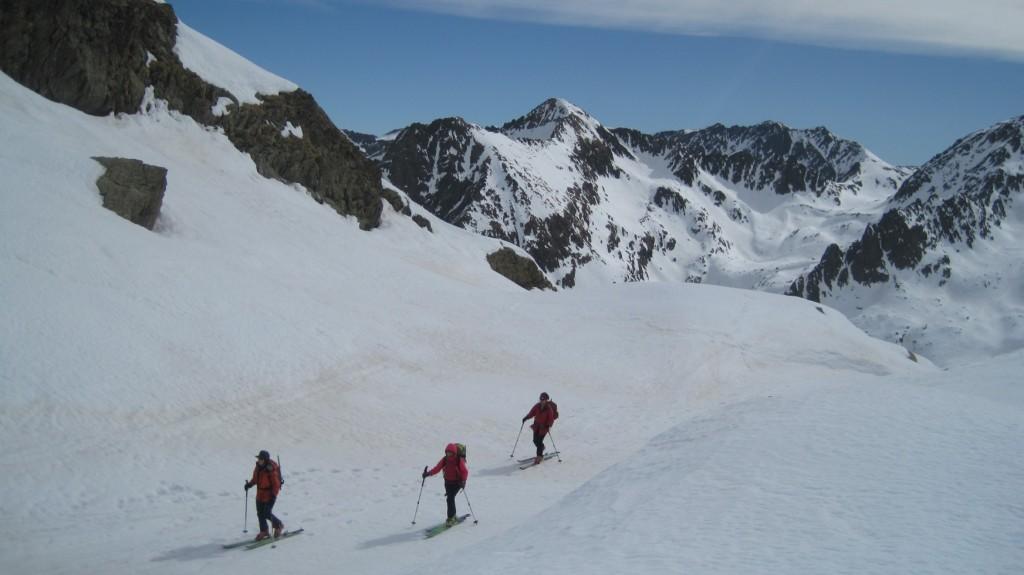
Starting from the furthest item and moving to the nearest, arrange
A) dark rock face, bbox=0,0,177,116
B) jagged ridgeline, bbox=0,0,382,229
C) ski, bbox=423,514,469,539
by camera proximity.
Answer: jagged ridgeline, bbox=0,0,382,229 → dark rock face, bbox=0,0,177,116 → ski, bbox=423,514,469,539

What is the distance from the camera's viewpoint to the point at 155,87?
48.8m

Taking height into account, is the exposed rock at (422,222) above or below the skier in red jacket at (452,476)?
above

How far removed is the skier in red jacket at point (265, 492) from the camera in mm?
13281

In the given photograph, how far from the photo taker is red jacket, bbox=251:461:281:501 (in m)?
13.3

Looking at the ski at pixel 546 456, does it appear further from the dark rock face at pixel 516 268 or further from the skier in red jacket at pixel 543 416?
the dark rock face at pixel 516 268

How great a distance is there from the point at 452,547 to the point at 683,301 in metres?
30.3

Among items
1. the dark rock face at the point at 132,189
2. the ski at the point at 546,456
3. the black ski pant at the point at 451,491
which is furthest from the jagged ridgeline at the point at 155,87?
the black ski pant at the point at 451,491

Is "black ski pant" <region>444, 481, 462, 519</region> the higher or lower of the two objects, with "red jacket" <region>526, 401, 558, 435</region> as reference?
lower

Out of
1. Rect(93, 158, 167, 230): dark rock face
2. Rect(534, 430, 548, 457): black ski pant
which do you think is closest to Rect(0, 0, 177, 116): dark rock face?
Rect(93, 158, 167, 230): dark rock face

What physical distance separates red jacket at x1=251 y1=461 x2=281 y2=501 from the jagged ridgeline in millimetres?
38757

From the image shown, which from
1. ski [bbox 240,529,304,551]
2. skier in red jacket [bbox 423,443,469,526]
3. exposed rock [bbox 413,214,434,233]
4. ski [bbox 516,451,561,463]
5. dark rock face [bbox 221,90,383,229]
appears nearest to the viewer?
ski [bbox 240,529,304,551]

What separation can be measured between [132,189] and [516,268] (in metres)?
49.6

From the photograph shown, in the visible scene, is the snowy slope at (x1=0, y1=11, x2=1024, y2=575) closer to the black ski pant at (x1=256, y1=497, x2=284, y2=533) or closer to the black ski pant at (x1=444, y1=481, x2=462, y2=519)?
the black ski pant at (x1=256, y1=497, x2=284, y2=533)

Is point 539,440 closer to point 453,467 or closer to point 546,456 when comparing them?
point 546,456
